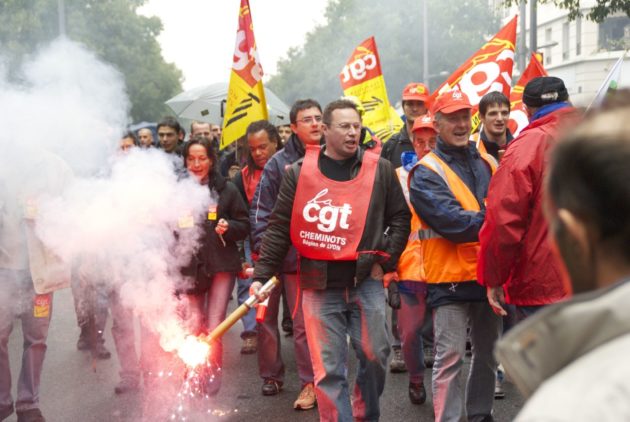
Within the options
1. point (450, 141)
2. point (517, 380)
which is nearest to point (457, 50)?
point (450, 141)

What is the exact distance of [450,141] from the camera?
15.9ft

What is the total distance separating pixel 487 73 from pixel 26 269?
16.3 ft

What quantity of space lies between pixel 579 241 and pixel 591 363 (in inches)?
7.9

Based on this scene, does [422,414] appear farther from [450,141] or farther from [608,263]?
[608,263]

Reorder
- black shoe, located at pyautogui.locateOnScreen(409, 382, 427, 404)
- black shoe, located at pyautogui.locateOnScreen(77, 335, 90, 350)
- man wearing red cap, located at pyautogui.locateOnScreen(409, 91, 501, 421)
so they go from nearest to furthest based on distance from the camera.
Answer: man wearing red cap, located at pyautogui.locateOnScreen(409, 91, 501, 421) < black shoe, located at pyautogui.locateOnScreen(409, 382, 427, 404) < black shoe, located at pyautogui.locateOnScreen(77, 335, 90, 350)

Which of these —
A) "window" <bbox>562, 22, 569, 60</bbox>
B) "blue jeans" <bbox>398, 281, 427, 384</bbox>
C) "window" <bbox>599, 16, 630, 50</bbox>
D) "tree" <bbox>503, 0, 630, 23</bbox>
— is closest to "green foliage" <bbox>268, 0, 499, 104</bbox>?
"window" <bbox>562, 22, 569, 60</bbox>

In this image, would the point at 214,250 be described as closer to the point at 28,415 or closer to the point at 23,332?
the point at 23,332

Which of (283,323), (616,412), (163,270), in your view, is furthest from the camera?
(283,323)

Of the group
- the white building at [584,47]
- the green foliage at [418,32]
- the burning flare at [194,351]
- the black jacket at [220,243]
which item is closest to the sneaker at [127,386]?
the black jacket at [220,243]

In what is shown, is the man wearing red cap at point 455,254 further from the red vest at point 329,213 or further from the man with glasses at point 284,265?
the man with glasses at point 284,265

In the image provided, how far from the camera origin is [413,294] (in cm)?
568

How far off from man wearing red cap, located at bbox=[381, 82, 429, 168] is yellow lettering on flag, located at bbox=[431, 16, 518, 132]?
0.33 m

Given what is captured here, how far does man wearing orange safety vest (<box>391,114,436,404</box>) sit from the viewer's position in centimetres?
531

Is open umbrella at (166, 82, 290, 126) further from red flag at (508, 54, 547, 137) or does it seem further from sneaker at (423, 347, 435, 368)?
sneaker at (423, 347, 435, 368)
